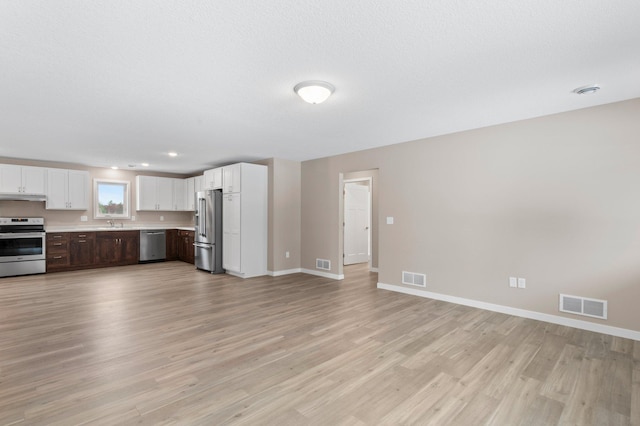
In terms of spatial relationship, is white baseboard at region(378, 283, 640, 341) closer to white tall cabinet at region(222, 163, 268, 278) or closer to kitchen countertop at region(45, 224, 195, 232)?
white tall cabinet at region(222, 163, 268, 278)

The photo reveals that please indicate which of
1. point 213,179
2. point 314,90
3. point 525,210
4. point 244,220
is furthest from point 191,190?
point 525,210

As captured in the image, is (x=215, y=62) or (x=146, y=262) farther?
(x=146, y=262)

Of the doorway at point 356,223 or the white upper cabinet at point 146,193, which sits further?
the white upper cabinet at point 146,193

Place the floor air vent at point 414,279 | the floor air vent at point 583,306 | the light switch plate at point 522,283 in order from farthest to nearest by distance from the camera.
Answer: the floor air vent at point 414,279 < the light switch plate at point 522,283 < the floor air vent at point 583,306

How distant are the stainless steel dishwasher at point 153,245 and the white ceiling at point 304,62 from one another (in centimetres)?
397

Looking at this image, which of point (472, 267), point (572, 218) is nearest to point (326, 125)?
point (472, 267)

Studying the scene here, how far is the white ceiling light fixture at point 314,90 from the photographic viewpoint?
2.81 m

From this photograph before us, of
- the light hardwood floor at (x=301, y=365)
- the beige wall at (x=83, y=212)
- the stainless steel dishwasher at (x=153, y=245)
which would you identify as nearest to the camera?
the light hardwood floor at (x=301, y=365)

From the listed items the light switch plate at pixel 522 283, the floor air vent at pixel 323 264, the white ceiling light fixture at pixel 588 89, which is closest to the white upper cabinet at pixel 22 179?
the floor air vent at pixel 323 264

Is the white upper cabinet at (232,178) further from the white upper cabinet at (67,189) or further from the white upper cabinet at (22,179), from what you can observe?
the white upper cabinet at (22,179)

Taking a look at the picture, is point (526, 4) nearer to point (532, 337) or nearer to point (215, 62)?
point (215, 62)

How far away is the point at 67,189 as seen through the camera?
712cm

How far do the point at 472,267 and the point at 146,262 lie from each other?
7.46 metres

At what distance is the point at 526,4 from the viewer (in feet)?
5.94
